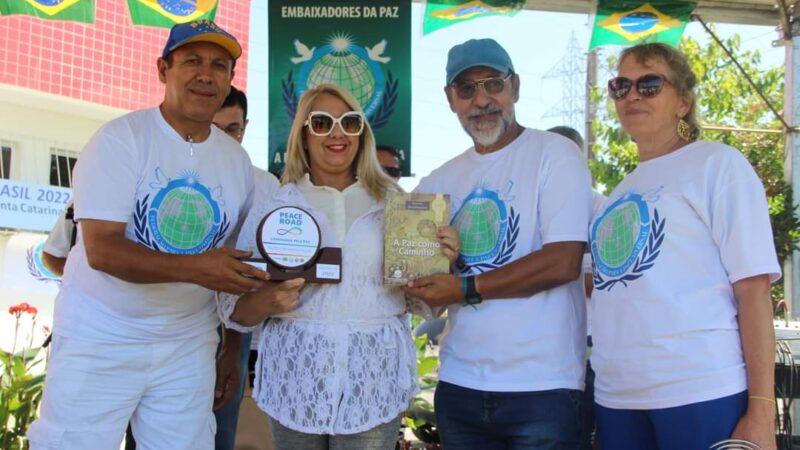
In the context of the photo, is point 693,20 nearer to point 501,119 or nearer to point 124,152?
point 501,119

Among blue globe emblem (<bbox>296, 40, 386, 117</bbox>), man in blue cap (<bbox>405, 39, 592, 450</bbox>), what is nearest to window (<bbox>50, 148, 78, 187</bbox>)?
blue globe emblem (<bbox>296, 40, 386, 117</bbox>)

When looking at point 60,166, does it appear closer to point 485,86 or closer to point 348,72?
point 348,72

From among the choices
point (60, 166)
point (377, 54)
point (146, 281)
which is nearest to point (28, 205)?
point (60, 166)

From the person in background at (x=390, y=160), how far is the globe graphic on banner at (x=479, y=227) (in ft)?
6.25

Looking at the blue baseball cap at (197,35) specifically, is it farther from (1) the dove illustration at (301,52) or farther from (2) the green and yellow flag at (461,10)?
(2) the green and yellow flag at (461,10)

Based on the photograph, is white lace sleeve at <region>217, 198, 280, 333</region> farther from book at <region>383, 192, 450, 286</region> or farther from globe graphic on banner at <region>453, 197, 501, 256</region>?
globe graphic on banner at <region>453, 197, 501, 256</region>

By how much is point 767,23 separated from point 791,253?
174cm

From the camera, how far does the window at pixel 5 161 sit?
12120 millimetres

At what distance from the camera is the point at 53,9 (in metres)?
4.59

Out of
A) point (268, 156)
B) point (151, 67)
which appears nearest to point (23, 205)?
point (151, 67)

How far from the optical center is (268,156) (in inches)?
190

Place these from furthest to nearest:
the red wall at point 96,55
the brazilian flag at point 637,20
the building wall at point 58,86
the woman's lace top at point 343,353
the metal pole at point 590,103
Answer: the metal pole at point 590,103, the building wall at point 58,86, the red wall at point 96,55, the brazilian flag at point 637,20, the woman's lace top at point 343,353

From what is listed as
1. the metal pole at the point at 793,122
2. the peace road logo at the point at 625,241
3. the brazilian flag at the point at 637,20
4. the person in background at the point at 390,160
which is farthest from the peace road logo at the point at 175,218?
the metal pole at the point at 793,122

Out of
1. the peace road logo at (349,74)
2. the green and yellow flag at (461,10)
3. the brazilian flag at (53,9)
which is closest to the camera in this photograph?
the brazilian flag at (53,9)
